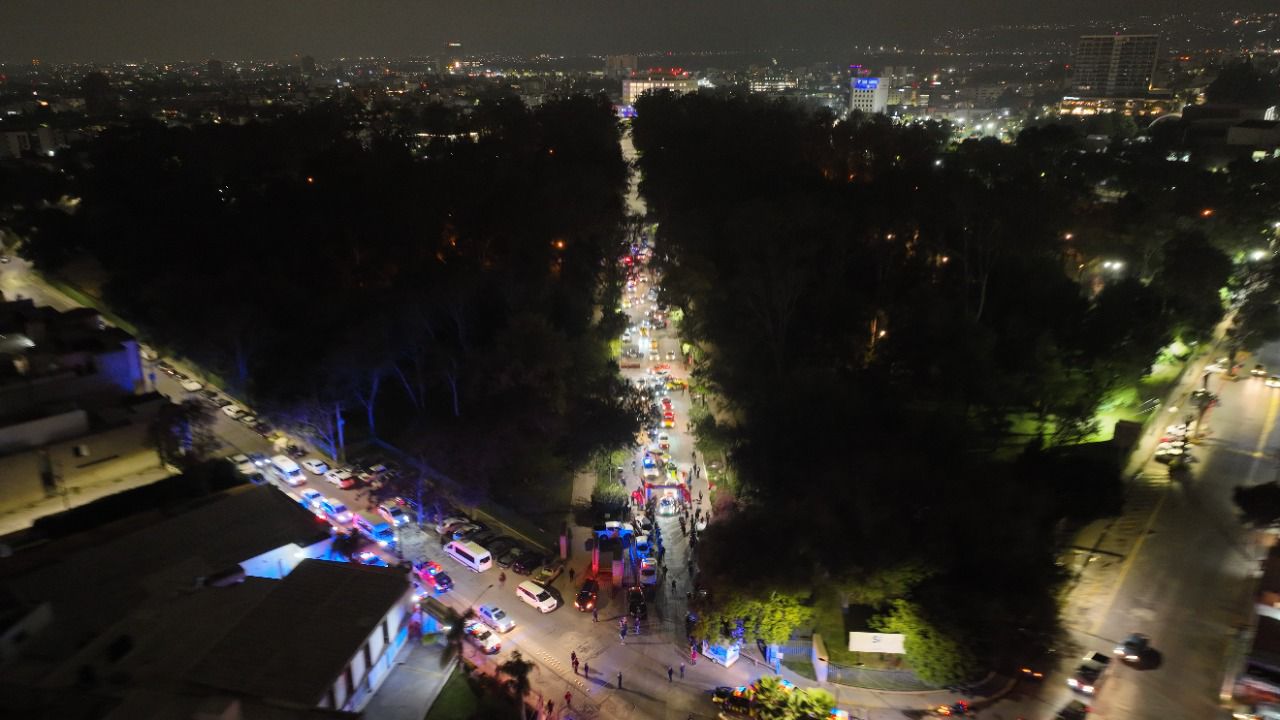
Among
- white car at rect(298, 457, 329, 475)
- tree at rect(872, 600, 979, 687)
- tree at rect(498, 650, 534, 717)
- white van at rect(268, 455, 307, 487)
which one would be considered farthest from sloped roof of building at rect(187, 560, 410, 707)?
white car at rect(298, 457, 329, 475)

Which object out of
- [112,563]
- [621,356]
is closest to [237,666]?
[112,563]

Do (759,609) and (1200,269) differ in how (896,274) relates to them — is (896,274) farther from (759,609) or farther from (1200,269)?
(759,609)

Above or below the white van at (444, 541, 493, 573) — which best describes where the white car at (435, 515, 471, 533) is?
below

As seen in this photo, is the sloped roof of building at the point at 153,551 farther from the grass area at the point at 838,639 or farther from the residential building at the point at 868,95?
the residential building at the point at 868,95

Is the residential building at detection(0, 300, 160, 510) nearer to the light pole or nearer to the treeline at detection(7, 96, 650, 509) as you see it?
the treeline at detection(7, 96, 650, 509)

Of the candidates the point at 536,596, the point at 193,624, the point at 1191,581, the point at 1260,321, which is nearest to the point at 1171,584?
the point at 1191,581
